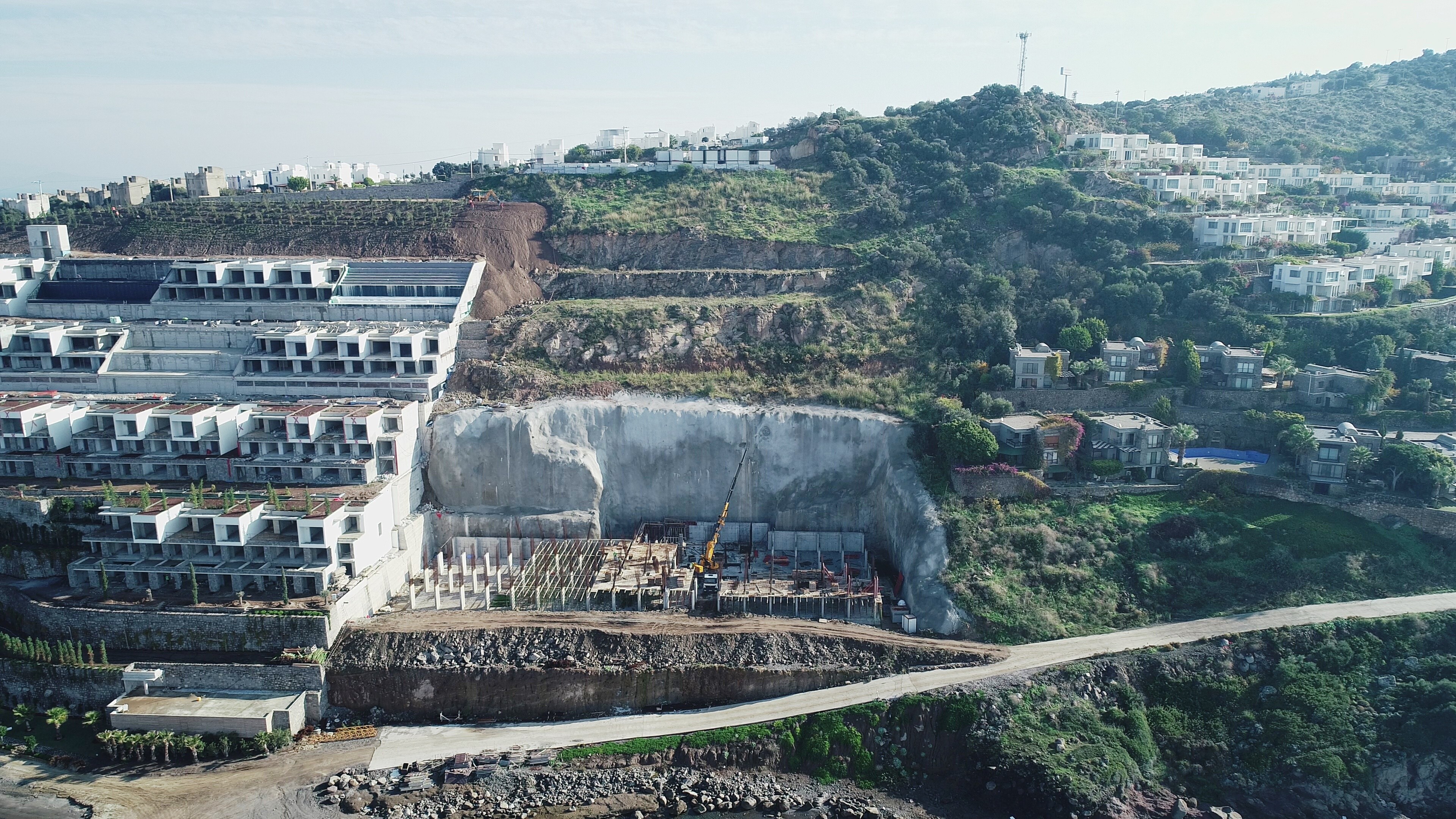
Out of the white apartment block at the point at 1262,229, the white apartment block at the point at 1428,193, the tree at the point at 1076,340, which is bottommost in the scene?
the tree at the point at 1076,340

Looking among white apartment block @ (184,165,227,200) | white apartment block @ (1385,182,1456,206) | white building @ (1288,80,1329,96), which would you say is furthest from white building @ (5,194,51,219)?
white building @ (1288,80,1329,96)

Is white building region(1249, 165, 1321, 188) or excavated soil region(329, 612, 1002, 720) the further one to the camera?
white building region(1249, 165, 1321, 188)

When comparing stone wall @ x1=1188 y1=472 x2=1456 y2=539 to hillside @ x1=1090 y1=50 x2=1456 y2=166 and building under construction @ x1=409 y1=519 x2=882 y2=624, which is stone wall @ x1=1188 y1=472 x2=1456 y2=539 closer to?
building under construction @ x1=409 y1=519 x2=882 y2=624

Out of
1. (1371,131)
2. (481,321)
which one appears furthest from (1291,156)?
(481,321)

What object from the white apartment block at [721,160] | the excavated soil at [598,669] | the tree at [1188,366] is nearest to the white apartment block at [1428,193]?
the tree at [1188,366]

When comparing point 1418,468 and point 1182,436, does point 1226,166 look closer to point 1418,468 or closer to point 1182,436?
point 1182,436

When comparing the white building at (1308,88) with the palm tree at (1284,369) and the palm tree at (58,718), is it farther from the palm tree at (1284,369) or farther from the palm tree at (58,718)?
the palm tree at (58,718)

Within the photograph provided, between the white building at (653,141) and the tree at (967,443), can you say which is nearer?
the tree at (967,443)
